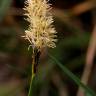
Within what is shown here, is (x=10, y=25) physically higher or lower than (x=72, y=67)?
higher

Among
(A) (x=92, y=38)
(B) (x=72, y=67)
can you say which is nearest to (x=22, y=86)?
(B) (x=72, y=67)

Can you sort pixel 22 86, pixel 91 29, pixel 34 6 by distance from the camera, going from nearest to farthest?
1. pixel 34 6
2. pixel 22 86
3. pixel 91 29

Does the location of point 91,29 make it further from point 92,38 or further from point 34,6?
point 34,6

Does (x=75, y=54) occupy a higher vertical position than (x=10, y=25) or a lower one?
lower

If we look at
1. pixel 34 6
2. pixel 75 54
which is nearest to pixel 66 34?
pixel 75 54

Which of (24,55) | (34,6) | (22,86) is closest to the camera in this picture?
(34,6)

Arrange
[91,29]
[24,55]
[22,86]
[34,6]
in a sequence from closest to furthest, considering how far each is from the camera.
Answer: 1. [34,6]
2. [22,86]
3. [24,55]
4. [91,29]

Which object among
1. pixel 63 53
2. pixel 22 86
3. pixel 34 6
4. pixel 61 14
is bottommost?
pixel 22 86

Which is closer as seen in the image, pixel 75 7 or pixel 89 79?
pixel 89 79

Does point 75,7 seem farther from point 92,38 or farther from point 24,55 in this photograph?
point 24,55
